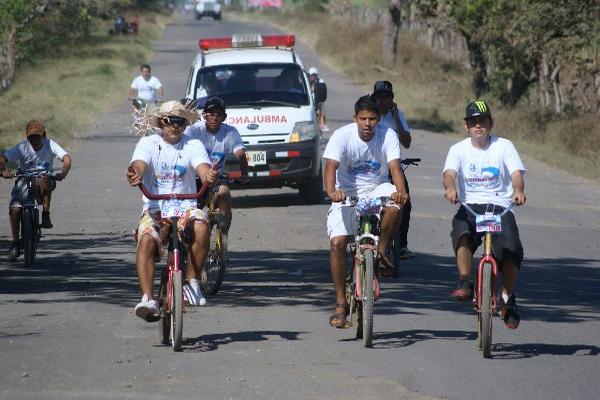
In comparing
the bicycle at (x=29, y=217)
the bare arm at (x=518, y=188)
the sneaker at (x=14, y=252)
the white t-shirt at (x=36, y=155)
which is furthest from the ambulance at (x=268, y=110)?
the bare arm at (x=518, y=188)

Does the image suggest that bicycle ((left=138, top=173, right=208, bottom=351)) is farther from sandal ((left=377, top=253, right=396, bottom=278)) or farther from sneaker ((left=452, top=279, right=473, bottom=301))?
sneaker ((left=452, top=279, right=473, bottom=301))

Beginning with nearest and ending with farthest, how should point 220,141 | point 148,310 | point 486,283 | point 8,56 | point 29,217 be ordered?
point 486,283
point 148,310
point 220,141
point 29,217
point 8,56

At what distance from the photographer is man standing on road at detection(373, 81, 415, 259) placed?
13.3 metres

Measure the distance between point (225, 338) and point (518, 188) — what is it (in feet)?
7.84

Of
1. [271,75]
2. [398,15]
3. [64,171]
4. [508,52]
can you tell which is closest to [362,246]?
[64,171]

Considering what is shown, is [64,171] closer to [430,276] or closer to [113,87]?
[430,276]

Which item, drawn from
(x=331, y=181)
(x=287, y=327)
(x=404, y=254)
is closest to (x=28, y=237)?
(x=404, y=254)

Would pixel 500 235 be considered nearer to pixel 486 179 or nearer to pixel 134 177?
pixel 486 179

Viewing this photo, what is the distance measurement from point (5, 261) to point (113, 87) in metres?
33.5

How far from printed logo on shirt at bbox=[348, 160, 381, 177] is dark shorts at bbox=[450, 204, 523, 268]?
89 cm

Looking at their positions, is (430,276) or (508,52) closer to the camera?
(430,276)

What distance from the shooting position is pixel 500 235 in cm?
939

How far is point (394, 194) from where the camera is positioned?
9664mm

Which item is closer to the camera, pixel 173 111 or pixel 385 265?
pixel 173 111
